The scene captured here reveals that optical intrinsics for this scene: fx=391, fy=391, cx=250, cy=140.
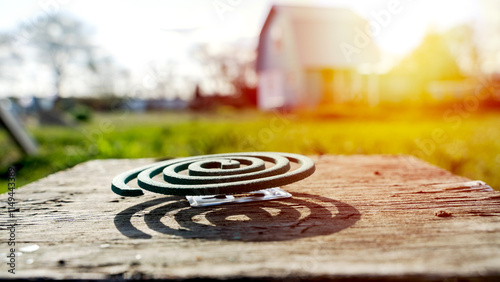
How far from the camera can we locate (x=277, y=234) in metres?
1.29

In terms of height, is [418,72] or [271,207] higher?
[418,72]

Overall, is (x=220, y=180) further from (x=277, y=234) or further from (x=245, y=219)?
(x=277, y=234)

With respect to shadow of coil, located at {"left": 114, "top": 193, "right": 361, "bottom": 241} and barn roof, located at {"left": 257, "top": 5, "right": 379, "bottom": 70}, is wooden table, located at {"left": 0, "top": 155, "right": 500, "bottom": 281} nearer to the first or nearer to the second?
shadow of coil, located at {"left": 114, "top": 193, "right": 361, "bottom": 241}

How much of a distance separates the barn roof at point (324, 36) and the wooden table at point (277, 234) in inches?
437

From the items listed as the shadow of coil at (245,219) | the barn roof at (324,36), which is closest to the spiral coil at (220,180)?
the shadow of coil at (245,219)

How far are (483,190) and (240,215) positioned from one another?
3.73ft

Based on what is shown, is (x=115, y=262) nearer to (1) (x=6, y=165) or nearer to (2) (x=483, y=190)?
(2) (x=483, y=190)

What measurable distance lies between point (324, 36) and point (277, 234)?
491 inches

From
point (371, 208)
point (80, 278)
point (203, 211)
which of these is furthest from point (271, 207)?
point (80, 278)

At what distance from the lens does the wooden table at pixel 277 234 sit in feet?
3.42

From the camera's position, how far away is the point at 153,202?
1744 mm

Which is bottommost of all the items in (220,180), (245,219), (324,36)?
(245,219)

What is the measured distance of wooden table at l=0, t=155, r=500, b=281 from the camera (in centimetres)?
104

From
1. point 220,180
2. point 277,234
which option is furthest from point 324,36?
point 277,234
